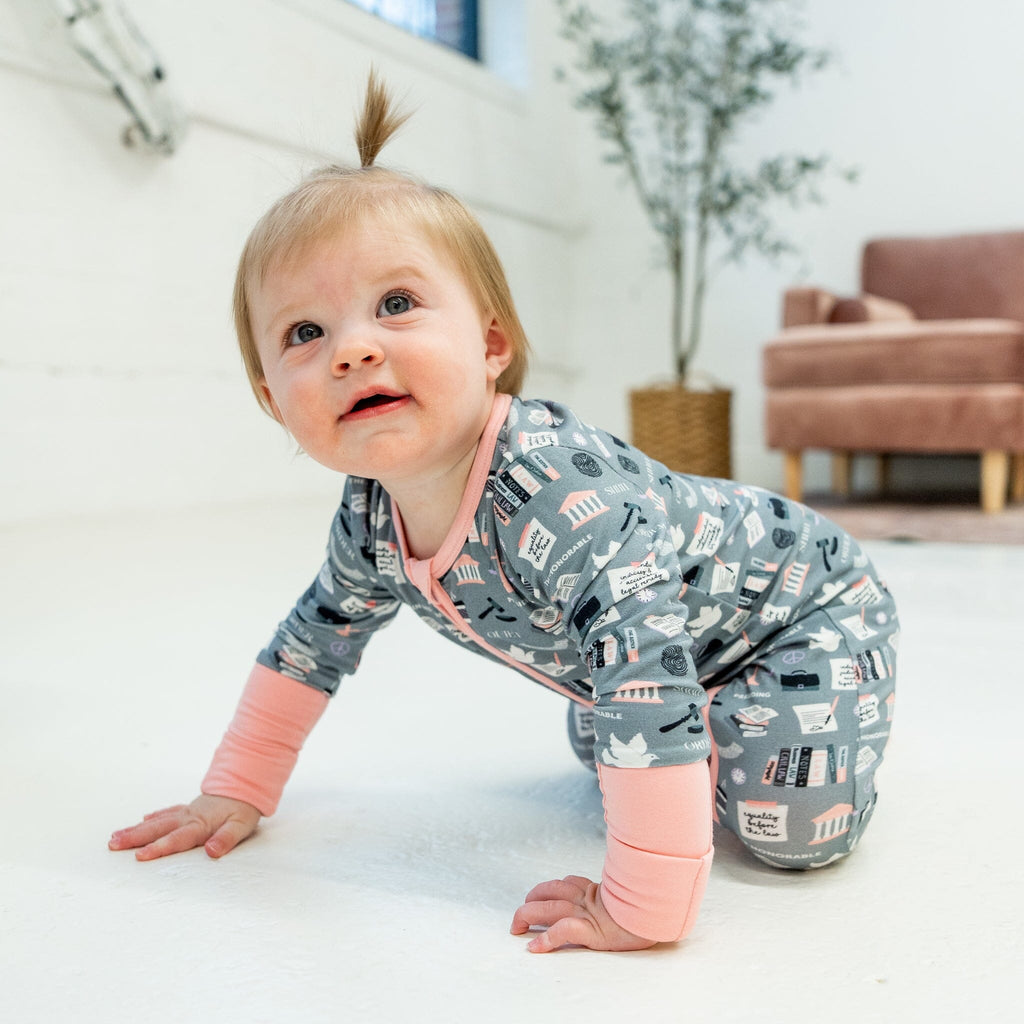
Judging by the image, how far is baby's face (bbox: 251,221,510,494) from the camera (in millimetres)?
634

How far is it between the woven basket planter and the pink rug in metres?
0.35

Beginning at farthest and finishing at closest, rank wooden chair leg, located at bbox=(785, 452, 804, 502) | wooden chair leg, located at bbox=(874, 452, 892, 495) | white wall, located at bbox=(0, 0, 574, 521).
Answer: wooden chair leg, located at bbox=(874, 452, 892, 495)
wooden chair leg, located at bbox=(785, 452, 804, 502)
white wall, located at bbox=(0, 0, 574, 521)

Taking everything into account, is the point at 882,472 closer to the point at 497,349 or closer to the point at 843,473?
the point at 843,473

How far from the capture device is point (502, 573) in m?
0.68

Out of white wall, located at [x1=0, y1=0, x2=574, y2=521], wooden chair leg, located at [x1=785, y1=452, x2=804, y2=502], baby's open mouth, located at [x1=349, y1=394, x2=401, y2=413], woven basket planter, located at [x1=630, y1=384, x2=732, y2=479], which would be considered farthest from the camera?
woven basket planter, located at [x1=630, y1=384, x2=732, y2=479]

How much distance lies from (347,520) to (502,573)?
6.2 inches

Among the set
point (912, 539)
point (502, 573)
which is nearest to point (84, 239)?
point (912, 539)

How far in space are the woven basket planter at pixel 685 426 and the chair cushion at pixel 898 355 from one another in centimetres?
35

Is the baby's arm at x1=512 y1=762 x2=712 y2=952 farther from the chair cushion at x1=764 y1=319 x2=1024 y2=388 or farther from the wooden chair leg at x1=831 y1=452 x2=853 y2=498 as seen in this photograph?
the wooden chair leg at x1=831 y1=452 x2=853 y2=498

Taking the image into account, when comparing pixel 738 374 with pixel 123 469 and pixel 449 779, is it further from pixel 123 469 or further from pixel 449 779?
pixel 449 779

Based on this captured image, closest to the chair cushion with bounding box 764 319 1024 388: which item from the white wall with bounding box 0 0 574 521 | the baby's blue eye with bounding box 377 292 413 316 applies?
the white wall with bounding box 0 0 574 521

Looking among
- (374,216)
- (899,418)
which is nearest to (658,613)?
(374,216)

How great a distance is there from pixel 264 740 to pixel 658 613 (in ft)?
1.12

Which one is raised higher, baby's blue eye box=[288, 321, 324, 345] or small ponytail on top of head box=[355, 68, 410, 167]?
small ponytail on top of head box=[355, 68, 410, 167]
